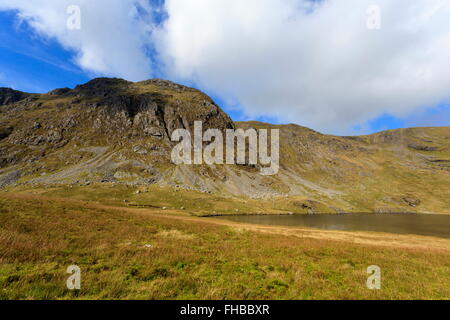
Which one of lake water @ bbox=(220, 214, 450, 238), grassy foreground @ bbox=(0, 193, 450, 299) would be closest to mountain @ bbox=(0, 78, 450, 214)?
lake water @ bbox=(220, 214, 450, 238)

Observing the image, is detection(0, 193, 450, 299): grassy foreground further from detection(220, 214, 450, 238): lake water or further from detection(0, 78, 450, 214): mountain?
detection(0, 78, 450, 214): mountain

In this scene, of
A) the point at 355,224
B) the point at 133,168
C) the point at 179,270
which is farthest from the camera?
the point at 133,168

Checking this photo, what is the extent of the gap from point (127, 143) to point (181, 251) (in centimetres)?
17249

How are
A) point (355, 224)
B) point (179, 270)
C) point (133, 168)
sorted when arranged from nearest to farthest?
point (179, 270), point (355, 224), point (133, 168)

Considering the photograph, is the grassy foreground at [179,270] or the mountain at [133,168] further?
the mountain at [133,168]

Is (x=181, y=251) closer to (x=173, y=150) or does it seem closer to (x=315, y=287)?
(x=315, y=287)

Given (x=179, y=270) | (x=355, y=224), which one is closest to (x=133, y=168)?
(x=355, y=224)

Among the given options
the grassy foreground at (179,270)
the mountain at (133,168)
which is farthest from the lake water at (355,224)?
the grassy foreground at (179,270)

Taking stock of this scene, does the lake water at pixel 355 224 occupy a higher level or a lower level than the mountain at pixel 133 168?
lower

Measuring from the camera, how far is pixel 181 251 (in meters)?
14.1

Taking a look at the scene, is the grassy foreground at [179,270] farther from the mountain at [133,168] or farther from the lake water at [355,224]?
the mountain at [133,168]

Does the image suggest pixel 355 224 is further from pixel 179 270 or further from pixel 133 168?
pixel 133 168

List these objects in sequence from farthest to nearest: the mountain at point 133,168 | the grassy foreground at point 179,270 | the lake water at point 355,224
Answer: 1. the mountain at point 133,168
2. the lake water at point 355,224
3. the grassy foreground at point 179,270
